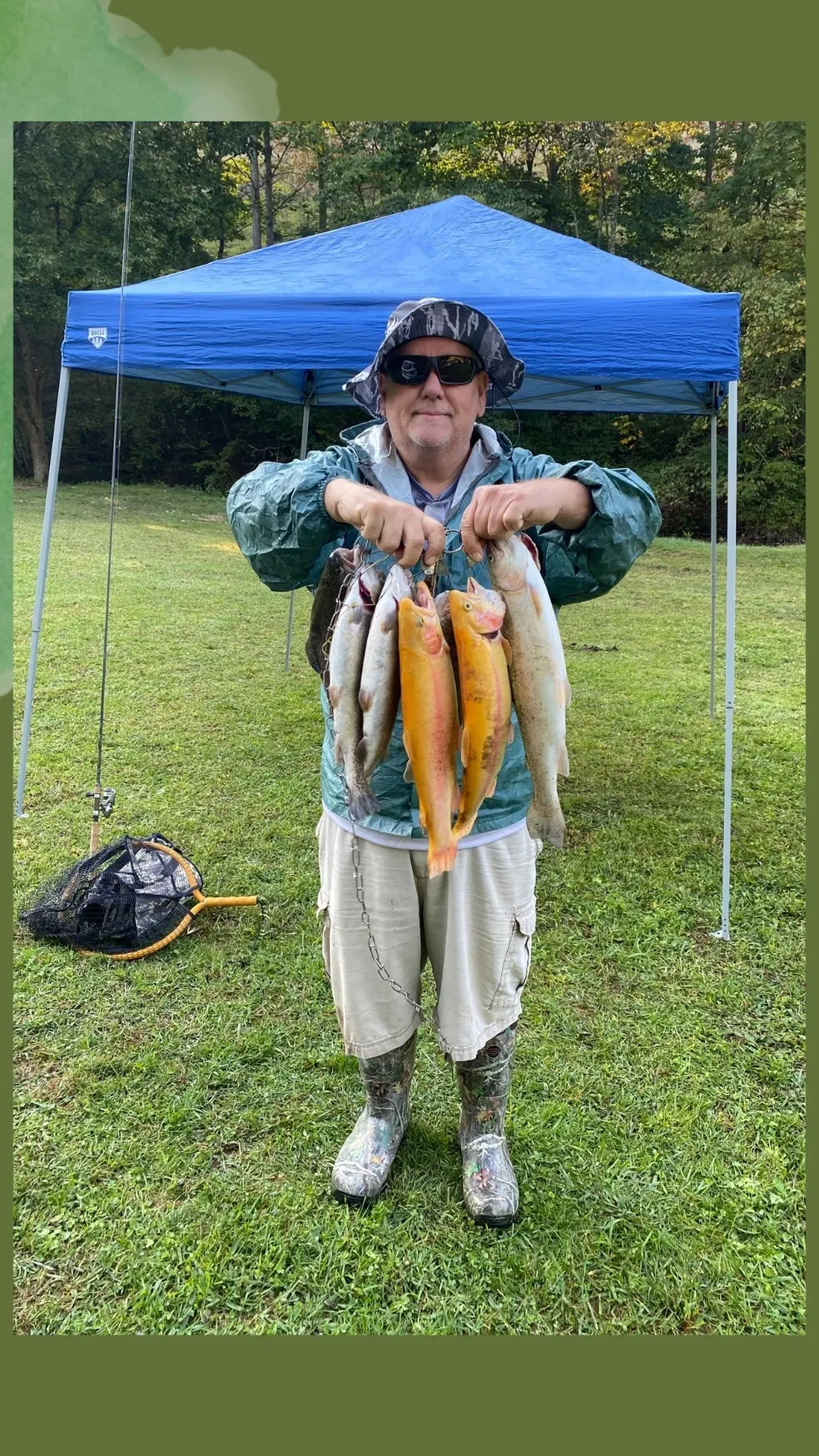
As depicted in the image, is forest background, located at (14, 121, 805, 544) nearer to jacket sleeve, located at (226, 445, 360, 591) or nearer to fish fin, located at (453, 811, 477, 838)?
jacket sleeve, located at (226, 445, 360, 591)

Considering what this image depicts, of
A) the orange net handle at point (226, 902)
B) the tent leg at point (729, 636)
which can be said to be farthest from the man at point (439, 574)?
the tent leg at point (729, 636)

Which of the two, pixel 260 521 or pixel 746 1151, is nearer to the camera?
pixel 260 521

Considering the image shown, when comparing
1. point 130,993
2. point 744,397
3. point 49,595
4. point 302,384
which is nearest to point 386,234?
point 302,384

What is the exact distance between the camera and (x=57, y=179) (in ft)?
74.3

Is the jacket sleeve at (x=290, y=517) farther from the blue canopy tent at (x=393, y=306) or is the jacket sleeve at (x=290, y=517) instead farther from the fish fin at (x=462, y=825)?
the blue canopy tent at (x=393, y=306)

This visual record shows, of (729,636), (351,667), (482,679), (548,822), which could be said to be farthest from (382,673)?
(729,636)

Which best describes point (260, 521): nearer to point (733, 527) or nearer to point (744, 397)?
point (733, 527)

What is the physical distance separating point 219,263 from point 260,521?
407cm

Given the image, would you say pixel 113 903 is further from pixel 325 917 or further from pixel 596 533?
pixel 596 533

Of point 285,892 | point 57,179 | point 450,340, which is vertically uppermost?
point 57,179

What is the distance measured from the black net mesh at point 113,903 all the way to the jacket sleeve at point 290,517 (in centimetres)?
239

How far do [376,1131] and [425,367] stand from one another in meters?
2.28

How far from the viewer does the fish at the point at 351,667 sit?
1.91 metres

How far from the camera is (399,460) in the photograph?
216cm
